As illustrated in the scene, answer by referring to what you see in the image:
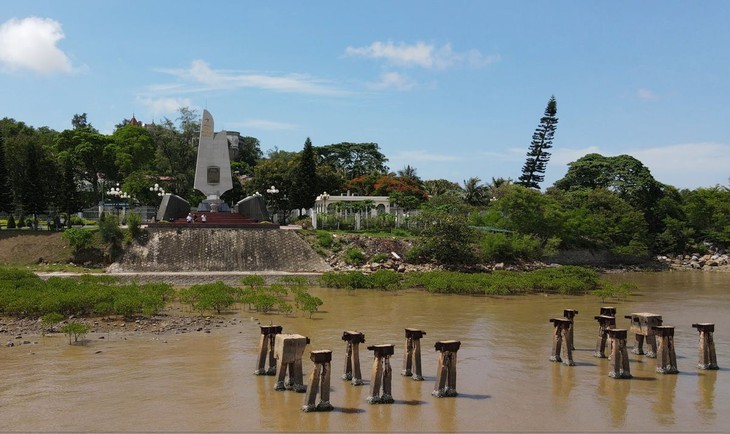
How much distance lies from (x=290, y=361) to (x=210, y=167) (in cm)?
3559

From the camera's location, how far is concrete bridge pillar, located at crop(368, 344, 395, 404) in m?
11.4

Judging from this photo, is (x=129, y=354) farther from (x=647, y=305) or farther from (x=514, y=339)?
(x=647, y=305)

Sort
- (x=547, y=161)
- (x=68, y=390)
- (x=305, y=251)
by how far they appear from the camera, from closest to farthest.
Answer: (x=68, y=390), (x=305, y=251), (x=547, y=161)

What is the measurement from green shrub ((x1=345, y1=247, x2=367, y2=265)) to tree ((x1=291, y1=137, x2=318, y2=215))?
53.1 ft

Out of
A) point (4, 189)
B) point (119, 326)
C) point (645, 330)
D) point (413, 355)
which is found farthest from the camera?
point (4, 189)

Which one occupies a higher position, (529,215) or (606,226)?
(529,215)

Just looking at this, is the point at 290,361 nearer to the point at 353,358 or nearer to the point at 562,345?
the point at 353,358

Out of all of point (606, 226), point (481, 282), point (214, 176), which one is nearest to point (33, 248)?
point (214, 176)

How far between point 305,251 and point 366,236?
500 centimetres

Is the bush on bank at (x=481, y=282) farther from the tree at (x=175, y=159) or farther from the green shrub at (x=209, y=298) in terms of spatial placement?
the tree at (x=175, y=159)

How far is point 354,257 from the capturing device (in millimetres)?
37562

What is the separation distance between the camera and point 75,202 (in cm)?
4469

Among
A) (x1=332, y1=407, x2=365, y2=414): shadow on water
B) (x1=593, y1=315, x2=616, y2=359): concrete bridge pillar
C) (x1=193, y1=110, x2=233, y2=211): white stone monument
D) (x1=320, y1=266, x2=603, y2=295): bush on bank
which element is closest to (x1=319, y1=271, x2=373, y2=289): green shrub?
(x1=320, y1=266, x2=603, y2=295): bush on bank

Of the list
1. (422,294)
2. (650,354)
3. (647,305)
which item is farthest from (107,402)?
(647,305)
